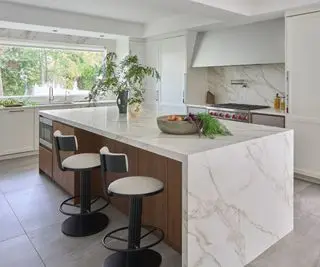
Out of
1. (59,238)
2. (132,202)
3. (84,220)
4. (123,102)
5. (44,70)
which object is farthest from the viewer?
(44,70)

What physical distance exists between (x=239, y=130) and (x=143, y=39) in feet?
14.7

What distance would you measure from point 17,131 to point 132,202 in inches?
160

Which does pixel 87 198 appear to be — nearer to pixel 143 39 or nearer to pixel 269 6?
pixel 269 6

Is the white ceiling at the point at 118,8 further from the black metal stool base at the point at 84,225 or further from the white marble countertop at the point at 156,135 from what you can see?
the black metal stool base at the point at 84,225

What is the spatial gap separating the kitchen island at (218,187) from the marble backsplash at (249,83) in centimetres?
250

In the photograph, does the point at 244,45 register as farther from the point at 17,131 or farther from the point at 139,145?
the point at 17,131

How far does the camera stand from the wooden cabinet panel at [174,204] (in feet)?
8.00

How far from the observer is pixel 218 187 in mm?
2061

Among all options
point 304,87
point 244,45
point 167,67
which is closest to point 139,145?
point 304,87

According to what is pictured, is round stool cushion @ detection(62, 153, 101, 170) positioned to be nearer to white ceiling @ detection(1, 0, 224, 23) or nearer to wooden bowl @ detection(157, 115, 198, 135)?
wooden bowl @ detection(157, 115, 198, 135)

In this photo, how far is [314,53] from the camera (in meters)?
3.87

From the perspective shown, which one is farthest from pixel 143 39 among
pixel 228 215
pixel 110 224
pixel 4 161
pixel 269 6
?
pixel 228 215

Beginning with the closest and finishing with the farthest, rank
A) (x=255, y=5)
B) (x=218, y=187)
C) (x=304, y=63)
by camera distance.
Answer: (x=218, y=187), (x=304, y=63), (x=255, y=5)

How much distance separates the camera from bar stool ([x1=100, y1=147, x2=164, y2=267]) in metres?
2.10
